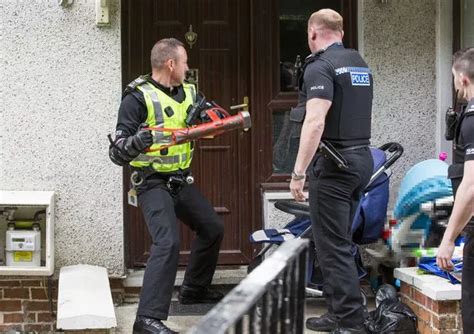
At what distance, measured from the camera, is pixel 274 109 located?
668cm

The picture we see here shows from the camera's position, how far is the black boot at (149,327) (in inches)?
205

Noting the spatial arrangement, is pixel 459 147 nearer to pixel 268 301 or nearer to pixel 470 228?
pixel 470 228

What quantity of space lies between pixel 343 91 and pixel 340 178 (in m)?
0.52

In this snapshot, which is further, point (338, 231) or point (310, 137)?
point (338, 231)

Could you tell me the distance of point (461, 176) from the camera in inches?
179

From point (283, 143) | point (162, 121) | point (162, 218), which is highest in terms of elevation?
point (162, 121)

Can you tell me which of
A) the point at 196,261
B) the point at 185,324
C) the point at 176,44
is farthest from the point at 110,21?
the point at 185,324

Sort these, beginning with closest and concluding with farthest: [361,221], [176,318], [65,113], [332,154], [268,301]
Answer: [268,301], [332,154], [361,221], [176,318], [65,113]

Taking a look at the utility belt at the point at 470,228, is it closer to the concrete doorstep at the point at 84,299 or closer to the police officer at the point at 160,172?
the police officer at the point at 160,172

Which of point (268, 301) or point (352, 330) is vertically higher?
point (268, 301)

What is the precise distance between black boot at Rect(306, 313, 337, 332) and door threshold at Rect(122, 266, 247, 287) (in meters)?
1.14

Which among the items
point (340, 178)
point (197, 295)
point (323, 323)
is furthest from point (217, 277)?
point (340, 178)

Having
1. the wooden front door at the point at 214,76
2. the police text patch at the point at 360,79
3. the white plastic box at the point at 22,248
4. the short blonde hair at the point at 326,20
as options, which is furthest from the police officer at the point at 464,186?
the white plastic box at the point at 22,248

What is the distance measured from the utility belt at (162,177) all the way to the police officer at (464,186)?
1.80 meters
